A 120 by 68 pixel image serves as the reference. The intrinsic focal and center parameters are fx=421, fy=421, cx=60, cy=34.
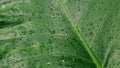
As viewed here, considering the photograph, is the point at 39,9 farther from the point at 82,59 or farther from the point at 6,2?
the point at 82,59

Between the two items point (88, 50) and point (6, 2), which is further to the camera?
point (6, 2)

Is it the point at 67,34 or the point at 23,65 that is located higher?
the point at 67,34

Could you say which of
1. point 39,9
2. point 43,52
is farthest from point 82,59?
point 39,9

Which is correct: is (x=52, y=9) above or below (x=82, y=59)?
above

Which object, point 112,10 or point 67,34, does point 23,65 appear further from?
point 112,10

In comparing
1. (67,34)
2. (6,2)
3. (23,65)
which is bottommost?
(23,65)

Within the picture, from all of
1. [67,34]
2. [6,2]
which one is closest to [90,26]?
[67,34]
